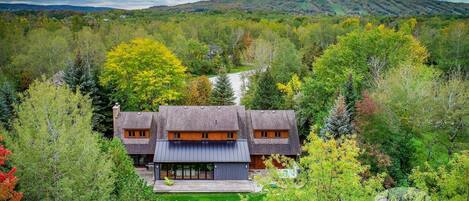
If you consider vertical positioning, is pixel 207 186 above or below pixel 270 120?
below

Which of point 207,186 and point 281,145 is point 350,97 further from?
point 207,186

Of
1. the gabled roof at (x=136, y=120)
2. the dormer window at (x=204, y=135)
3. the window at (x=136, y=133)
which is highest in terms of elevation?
the gabled roof at (x=136, y=120)

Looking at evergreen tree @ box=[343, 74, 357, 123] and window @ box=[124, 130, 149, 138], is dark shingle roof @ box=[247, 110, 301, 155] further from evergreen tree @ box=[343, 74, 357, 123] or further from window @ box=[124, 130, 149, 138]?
window @ box=[124, 130, 149, 138]

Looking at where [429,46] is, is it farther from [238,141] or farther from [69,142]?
[69,142]

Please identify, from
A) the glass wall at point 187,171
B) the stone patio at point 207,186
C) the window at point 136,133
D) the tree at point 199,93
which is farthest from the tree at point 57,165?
the tree at point 199,93

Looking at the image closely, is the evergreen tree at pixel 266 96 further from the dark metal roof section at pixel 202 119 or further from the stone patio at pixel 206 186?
the stone patio at pixel 206 186

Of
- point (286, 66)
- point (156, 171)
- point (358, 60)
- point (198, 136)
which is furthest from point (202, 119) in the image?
point (286, 66)

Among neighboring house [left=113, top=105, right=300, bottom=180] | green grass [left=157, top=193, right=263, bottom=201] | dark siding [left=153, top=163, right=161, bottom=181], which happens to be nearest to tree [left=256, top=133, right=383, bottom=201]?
green grass [left=157, top=193, right=263, bottom=201]
